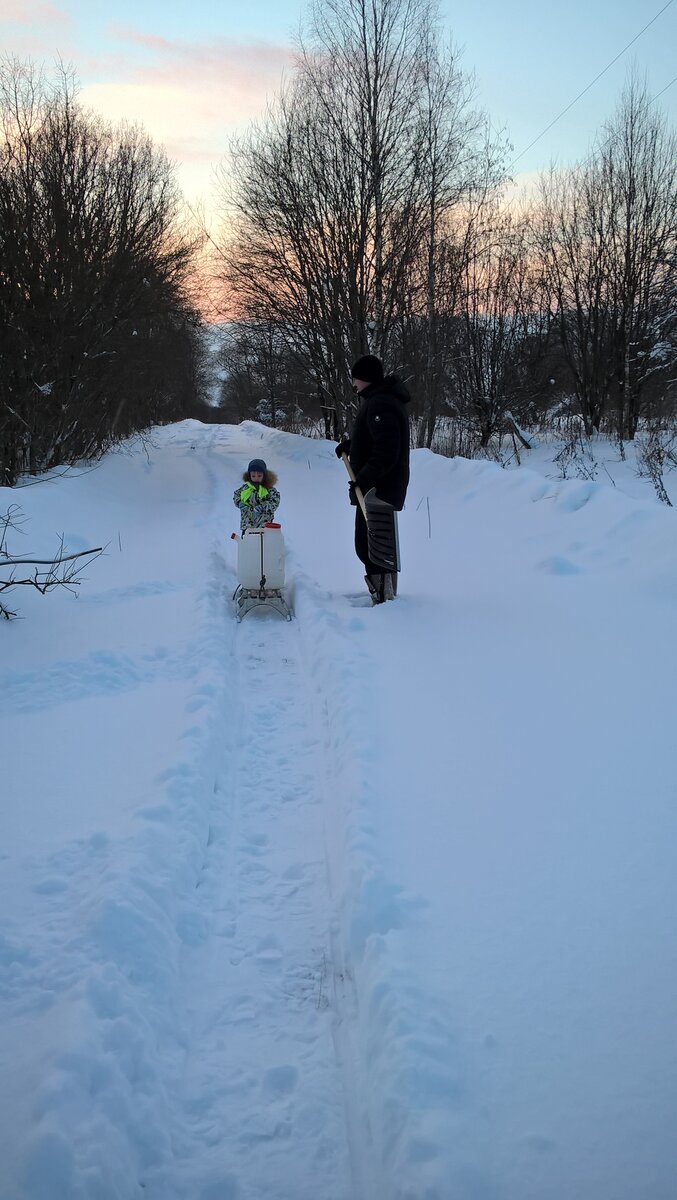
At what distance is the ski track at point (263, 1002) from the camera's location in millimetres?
2160

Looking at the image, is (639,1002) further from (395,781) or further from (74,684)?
(74,684)

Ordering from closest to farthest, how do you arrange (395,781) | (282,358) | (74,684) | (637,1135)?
(637,1135) → (395,781) → (74,684) → (282,358)

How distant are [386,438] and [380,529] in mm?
824

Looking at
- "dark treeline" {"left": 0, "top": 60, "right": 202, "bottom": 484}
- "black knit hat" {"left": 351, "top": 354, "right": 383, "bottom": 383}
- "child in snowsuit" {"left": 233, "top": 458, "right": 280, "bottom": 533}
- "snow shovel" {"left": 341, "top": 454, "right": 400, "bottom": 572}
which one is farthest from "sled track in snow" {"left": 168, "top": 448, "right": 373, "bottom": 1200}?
"dark treeline" {"left": 0, "top": 60, "right": 202, "bottom": 484}

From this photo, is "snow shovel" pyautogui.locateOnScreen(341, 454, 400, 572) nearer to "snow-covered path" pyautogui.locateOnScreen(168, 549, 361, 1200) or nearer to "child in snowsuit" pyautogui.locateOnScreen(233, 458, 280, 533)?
"child in snowsuit" pyautogui.locateOnScreen(233, 458, 280, 533)

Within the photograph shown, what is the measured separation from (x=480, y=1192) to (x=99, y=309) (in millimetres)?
16319

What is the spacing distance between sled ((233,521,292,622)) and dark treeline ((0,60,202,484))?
8.05 meters

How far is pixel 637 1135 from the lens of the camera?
2041 millimetres

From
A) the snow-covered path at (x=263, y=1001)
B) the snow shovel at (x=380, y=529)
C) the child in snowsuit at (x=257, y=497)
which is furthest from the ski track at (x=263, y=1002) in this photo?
the child in snowsuit at (x=257, y=497)

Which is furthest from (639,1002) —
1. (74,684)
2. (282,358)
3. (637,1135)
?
(282,358)

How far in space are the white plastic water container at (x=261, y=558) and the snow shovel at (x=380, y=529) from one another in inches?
34.7

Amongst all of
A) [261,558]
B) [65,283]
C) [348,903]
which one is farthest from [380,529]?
[65,283]

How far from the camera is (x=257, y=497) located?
7.69 m

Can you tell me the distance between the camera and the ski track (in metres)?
2.16
